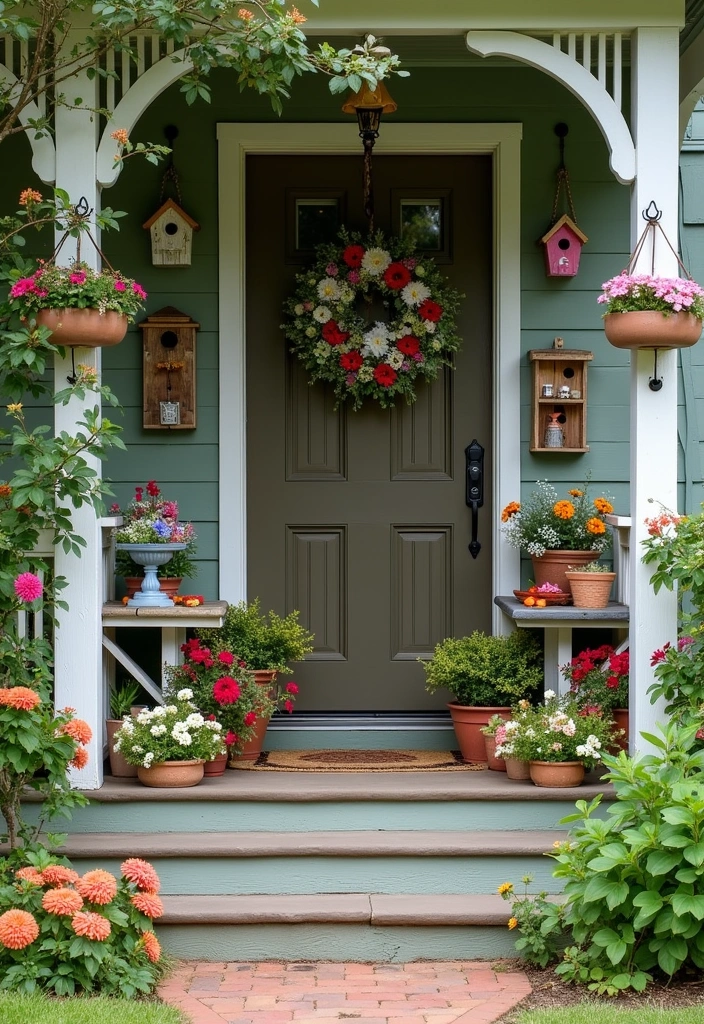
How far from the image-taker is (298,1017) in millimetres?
3363

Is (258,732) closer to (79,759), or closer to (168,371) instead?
(79,759)

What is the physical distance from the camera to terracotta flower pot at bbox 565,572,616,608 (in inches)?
179

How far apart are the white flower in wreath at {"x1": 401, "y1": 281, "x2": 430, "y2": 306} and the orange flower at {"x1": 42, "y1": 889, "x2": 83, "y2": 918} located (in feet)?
8.93

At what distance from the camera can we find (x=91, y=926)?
343 centimetres

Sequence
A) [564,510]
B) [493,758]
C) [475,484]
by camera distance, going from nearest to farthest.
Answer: [493,758], [564,510], [475,484]

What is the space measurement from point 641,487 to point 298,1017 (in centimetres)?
206

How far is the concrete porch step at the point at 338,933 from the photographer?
150 inches

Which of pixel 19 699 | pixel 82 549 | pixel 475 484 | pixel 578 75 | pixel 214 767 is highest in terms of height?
pixel 578 75

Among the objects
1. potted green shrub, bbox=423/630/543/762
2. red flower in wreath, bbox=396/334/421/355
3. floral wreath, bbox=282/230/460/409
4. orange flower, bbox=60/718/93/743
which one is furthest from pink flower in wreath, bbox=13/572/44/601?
red flower in wreath, bbox=396/334/421/355

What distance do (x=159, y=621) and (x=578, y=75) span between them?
8.01 feet

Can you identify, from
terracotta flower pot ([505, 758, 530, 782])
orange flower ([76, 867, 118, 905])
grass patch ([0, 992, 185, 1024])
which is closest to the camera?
grass patch ([0, 992, 185, 1024])

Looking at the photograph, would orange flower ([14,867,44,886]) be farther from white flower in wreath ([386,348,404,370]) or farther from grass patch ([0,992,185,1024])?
white flower in wreath ([386,348,404,370])

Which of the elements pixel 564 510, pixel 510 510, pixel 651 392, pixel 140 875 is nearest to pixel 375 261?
→ pixel 510 510

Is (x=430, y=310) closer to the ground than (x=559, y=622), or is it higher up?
higher up
